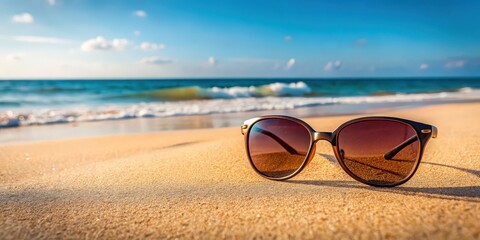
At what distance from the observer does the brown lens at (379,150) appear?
5.31 feet

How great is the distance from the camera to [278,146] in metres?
1.88

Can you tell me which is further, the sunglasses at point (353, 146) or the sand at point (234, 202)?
the sunglasses at point (353, 146)

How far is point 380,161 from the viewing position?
1.71 m

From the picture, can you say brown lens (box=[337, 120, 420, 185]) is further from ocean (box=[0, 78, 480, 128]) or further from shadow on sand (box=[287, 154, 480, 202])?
ocean (box=[0, 78, 480, 128])

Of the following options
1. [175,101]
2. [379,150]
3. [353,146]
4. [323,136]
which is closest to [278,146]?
[323,136]

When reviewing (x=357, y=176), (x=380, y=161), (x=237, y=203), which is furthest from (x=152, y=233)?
(x=380, y=161)

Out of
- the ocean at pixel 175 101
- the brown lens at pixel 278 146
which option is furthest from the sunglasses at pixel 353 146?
the ocean at pixel 175 101

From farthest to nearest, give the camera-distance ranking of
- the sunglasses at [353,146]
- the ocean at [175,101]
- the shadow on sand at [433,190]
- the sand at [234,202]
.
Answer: the ocean at [175,101], the sunglasses at [353,146], the shadow on sand at [433,190], the sand at [234,202]

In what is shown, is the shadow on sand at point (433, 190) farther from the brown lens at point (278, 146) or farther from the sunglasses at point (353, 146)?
the brown lens at point (278, 146)

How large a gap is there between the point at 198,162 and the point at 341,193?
111 centimetres

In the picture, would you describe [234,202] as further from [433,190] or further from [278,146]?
[433,190]

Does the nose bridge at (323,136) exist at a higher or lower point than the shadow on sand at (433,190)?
higher

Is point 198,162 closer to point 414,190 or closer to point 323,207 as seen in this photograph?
point 323,207

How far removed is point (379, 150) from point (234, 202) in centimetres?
82
